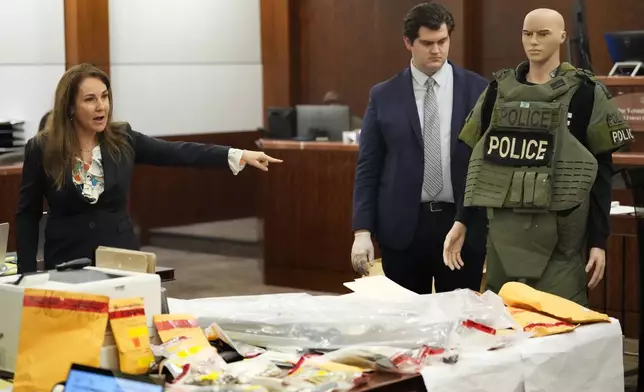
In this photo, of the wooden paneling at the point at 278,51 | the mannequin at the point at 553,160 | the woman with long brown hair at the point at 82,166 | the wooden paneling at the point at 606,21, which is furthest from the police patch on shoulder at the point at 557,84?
the wooden paneling at the point at 278,51

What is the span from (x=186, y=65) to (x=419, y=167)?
5899 millimetres

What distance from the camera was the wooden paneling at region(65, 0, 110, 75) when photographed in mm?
8180

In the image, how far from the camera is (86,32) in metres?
8.23

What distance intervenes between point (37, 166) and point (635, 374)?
2561 millimetres

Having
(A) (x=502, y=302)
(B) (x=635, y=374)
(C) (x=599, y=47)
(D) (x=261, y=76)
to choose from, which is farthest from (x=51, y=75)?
(A) (x=502, y=302)

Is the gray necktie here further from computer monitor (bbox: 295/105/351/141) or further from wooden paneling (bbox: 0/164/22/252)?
computer monitor (bbox: 295/105/351/141)

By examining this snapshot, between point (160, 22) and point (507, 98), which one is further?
point (160, 22)

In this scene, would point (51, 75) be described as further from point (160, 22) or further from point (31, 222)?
point (31, 222)

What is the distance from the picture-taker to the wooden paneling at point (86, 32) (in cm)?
818

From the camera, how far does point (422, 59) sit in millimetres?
3520

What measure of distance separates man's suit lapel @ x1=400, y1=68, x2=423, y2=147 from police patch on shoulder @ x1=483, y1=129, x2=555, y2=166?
344mm

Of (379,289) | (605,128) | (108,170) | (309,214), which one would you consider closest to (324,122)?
(309,214)

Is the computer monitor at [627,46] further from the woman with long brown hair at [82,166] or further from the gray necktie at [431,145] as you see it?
the woman with long brown hair at [82,166]

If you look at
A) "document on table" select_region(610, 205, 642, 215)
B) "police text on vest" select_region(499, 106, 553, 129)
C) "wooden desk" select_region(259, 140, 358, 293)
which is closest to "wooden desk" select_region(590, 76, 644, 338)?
"document on table" select_region(610, 205, 642, 215)
